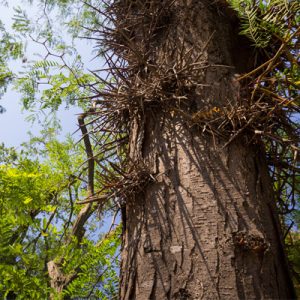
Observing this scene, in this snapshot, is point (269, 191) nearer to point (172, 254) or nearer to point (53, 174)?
point (172, 254)

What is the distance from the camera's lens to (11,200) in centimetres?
251

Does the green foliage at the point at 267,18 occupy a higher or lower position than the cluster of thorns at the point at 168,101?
higher

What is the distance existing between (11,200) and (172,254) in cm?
181

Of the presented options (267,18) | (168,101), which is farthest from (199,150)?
(267,18)

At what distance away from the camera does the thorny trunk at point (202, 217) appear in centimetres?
100

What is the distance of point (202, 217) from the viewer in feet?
3.56

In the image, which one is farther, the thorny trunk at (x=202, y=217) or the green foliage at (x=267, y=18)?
the green foliage at (x=267, y=18)

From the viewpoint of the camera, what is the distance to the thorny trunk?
39.3 inches

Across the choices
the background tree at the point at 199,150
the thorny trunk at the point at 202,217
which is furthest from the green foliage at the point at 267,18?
the thorny trunk at the point at 202,217

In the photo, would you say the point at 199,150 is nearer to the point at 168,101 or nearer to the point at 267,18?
the point at 168,101

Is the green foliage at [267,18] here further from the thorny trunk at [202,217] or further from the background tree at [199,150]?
the thorny trunk at [202,217]

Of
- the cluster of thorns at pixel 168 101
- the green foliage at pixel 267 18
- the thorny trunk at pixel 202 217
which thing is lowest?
the thorny trunk at pixel 202 217

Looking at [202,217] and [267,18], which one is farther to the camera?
[267,18]

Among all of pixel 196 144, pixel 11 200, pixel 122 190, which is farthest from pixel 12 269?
pixel 196 144
